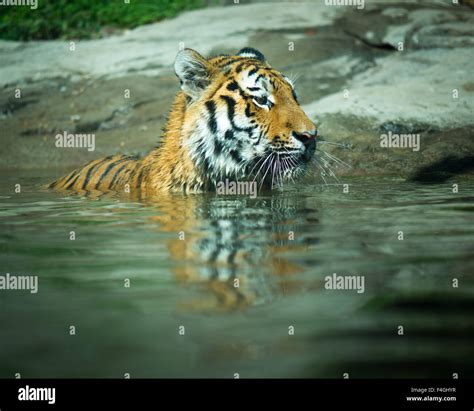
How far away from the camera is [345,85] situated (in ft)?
28.0

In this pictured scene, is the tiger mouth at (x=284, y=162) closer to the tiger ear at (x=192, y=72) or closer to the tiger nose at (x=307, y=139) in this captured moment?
the tiger nose at (x=307, y=139)

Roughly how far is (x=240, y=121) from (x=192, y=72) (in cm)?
50

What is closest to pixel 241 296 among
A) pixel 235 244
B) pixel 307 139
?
pixel 235 244

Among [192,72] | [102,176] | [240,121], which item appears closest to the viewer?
[240,121]

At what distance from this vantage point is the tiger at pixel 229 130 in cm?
511

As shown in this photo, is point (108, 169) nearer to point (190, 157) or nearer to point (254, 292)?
point (190, 157)

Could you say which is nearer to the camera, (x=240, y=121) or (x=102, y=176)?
(x=240, y=121)

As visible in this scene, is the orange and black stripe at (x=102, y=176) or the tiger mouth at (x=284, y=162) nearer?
the tiger mouth at (x=284, y=162)

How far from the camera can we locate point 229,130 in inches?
209

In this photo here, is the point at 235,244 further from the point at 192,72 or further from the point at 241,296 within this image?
the point at 192,72

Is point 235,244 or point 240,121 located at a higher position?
point 240,121
